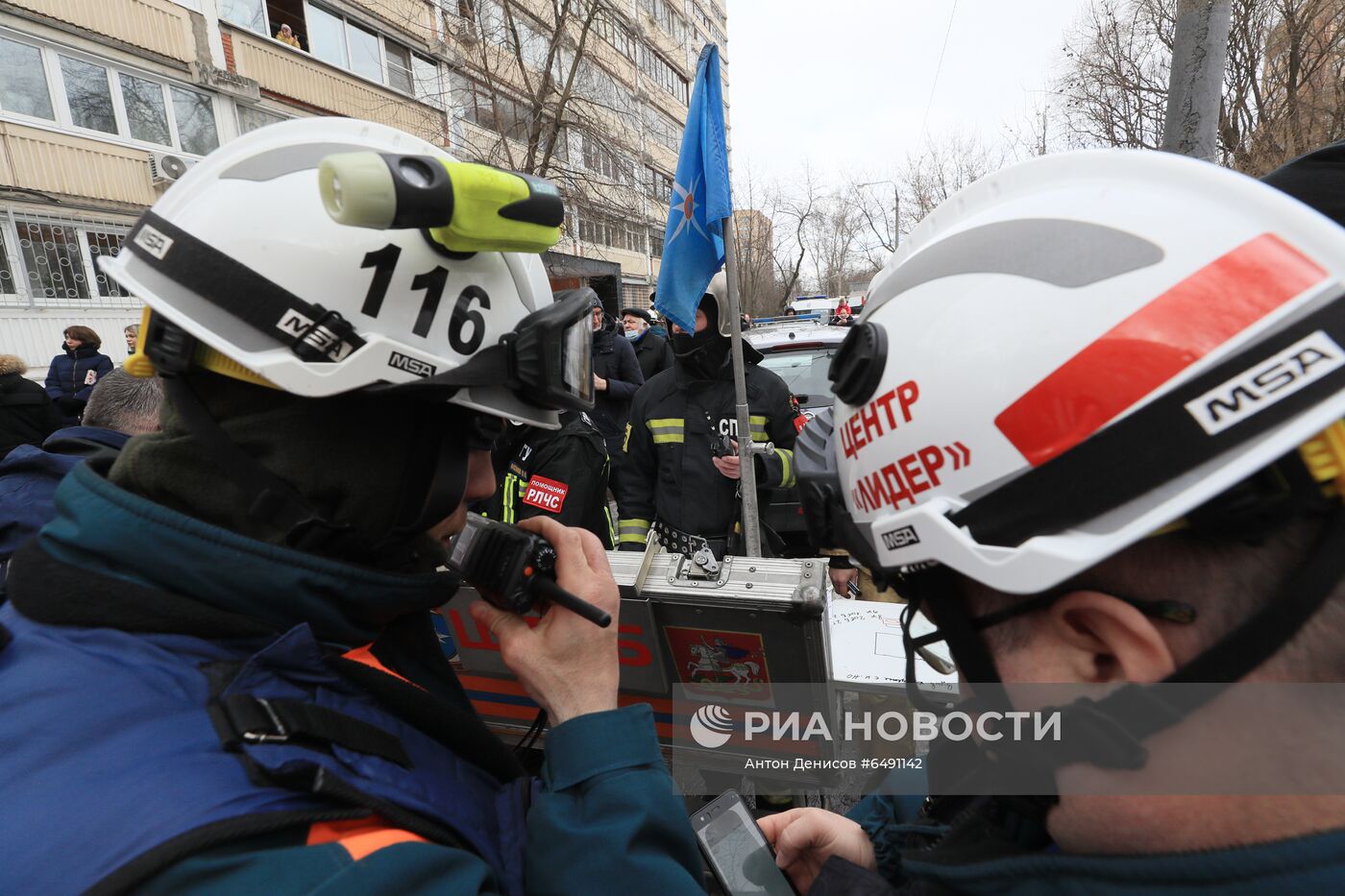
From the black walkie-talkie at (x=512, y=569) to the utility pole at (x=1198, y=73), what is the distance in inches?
163

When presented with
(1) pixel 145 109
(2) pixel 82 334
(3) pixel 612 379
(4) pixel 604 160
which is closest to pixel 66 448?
(3) pixel 612 379

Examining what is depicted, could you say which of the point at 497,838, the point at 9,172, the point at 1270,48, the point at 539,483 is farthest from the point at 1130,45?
the point at 9,172

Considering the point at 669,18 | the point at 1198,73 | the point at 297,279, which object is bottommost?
→ the point at 297,279

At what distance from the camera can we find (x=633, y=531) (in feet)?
13.3

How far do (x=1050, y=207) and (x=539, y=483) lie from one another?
2961mm

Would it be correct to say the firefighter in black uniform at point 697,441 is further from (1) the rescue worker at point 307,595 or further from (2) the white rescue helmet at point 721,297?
(1) the rescue worker at point 307,595

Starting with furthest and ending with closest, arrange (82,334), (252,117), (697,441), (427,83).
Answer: (427,83) < (252,117) < (82,334) < (697,441)

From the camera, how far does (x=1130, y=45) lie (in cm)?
1230

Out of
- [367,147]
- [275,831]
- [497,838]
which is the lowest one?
[497,838]

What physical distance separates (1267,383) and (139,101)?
55.6 ft

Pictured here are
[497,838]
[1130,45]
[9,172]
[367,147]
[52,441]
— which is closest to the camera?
[497,838]

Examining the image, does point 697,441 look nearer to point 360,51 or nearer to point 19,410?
point 19,410

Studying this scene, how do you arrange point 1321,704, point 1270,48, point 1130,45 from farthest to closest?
point 1130,45 < point 1270,48 < point 1321,704

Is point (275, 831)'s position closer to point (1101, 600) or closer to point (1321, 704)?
point (1101, 600)
